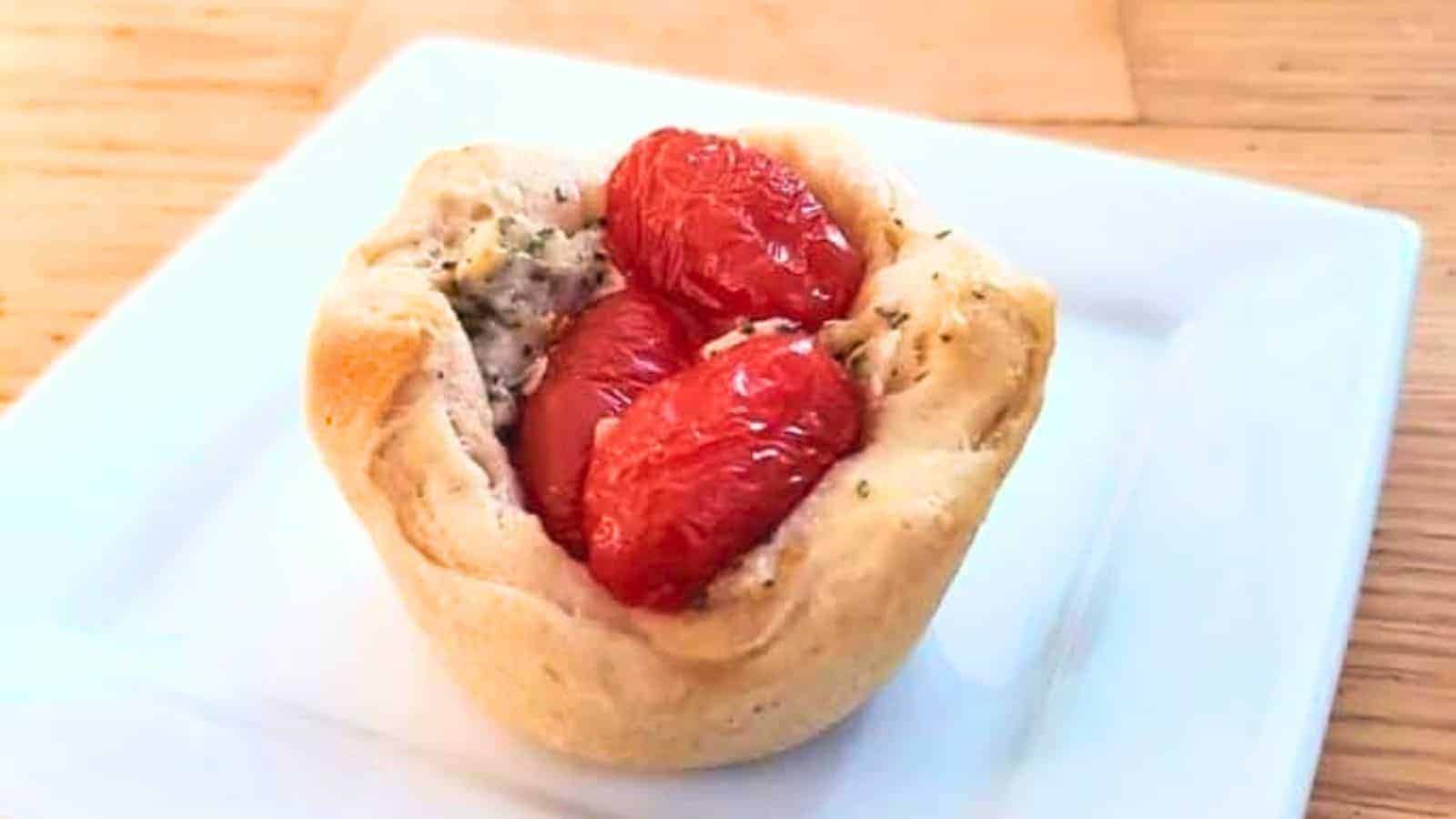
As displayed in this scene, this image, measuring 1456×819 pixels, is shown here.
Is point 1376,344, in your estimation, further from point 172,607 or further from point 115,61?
point 115,61

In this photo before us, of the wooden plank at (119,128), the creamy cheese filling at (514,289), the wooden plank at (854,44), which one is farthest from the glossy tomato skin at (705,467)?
the wooden plank at (854,44)

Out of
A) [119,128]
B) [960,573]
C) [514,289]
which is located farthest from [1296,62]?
[119,128]

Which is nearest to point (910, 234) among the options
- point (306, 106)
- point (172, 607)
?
point (172, 607)

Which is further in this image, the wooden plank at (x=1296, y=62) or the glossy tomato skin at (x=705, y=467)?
the wooden plank at (x=1296, y=62)

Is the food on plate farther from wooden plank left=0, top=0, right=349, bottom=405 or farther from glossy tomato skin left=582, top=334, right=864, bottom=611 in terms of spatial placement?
wooden plank left=0, top=0, right=349, bottom=405

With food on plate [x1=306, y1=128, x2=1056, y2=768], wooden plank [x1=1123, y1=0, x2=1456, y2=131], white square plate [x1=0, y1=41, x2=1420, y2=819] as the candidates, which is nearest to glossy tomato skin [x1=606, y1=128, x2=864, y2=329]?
food on plate [x1=306, y1=128, x2=1056, y2=768]

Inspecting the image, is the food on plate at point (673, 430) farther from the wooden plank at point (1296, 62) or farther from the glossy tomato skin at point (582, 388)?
the wooden plank at point (1296, 62)

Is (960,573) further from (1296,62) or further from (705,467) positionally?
(1296,62)
